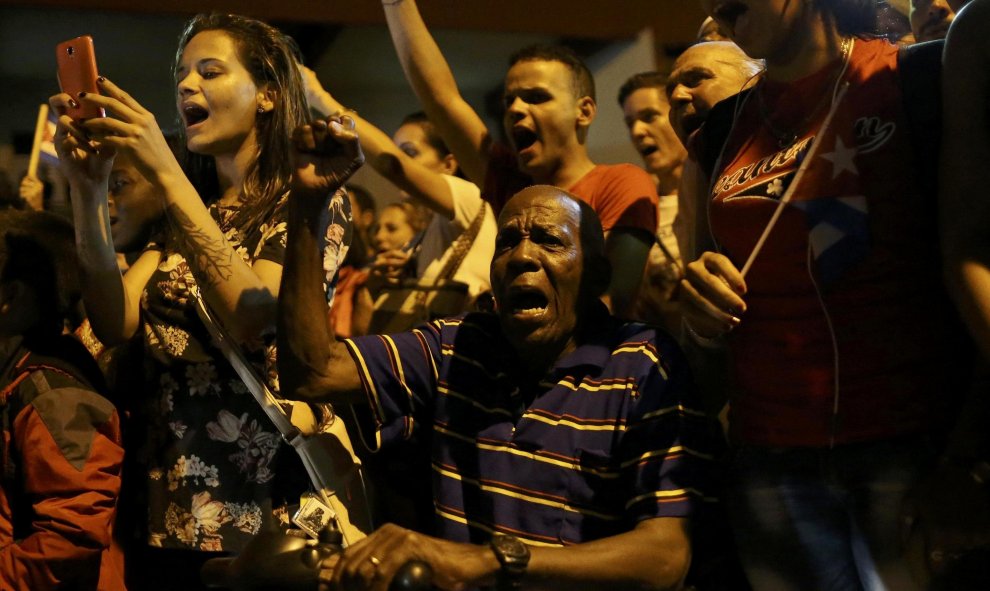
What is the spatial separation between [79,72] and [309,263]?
2.24 ft

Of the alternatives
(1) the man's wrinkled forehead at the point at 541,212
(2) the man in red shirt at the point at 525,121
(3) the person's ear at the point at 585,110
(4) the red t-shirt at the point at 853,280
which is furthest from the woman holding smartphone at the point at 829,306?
(3) the person's ear at the point at 585,110

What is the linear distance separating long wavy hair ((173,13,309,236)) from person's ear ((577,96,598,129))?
2.50 feet

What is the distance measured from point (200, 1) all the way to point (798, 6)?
309 centimetres

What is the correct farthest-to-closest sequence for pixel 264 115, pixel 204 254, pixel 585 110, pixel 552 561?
1. pixel 585 110
2. pixel 264 115
3. pixel 204 254
4. pixel 552 561

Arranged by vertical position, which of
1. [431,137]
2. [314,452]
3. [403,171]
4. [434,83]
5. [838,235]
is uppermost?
[434,83]

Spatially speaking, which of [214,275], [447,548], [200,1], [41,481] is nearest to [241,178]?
[214,275]

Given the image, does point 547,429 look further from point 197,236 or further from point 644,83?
point 644,83

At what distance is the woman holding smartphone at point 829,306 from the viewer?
1.74 meters

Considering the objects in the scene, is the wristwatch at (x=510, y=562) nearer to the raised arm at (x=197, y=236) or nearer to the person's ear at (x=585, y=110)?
the raised arm at (x=197, y=236)

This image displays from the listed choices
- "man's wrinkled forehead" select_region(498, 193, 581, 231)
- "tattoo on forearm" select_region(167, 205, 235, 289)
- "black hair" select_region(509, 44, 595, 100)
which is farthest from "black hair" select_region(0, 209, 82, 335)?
"black hair" select_region(509, 44, 595, 100)

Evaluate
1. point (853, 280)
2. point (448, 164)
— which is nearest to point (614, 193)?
point (853, 280)

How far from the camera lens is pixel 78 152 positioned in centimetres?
232

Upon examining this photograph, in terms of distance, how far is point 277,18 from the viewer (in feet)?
15.1

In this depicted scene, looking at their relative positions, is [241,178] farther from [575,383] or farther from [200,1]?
[200,1]
